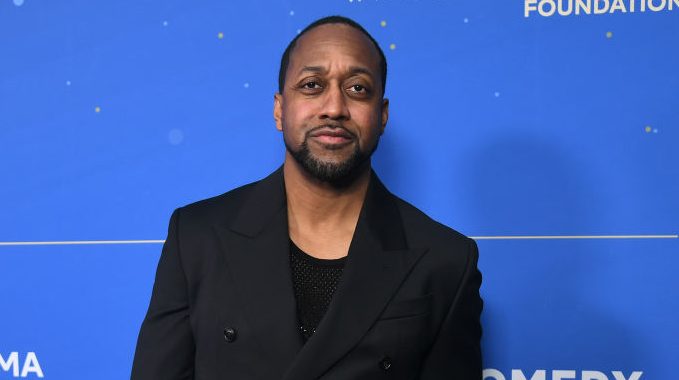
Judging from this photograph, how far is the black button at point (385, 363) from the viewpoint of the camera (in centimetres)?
89

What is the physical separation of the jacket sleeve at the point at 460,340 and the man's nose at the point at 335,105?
0.91 feet

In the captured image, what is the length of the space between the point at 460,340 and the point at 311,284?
0.23 meters

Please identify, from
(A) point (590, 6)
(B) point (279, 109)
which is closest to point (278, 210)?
(B) point (279, 109)

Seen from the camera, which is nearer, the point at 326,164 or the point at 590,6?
the point at 326,164

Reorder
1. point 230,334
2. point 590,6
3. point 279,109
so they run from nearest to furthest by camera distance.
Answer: point 230,334 → point 279,109 → point 590,6

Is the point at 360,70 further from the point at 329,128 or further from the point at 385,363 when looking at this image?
the point at 385,363

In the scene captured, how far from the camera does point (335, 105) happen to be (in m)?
0.90

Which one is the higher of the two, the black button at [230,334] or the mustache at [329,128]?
the mustache at [329,128]

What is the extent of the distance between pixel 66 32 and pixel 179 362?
94 cm

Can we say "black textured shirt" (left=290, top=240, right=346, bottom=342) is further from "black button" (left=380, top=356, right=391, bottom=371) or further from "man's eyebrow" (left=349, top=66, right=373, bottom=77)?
"man's eyebrow" (left=349, top=66, right=373, bottom=77)

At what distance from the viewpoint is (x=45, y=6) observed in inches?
59.6

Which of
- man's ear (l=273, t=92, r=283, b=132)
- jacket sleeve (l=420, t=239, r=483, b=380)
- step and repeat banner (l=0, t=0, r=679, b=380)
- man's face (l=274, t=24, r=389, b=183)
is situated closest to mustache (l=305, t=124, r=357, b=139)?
man's face (l=274, t=24, r=389, b=183)

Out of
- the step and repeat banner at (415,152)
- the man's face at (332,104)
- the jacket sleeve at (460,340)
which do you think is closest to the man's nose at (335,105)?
the man's face at (332,104)

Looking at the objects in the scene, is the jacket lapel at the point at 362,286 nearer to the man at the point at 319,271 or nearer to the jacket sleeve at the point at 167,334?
the man at the point at 319,271
